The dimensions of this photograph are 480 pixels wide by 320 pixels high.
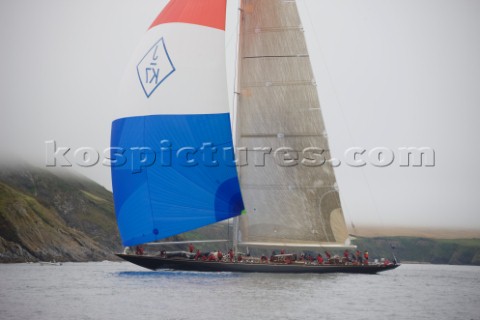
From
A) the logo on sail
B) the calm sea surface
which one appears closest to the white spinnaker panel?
the logo on sail

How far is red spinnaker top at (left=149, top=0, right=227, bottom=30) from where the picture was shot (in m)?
45.8

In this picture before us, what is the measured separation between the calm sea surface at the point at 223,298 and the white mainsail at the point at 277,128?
3.74 m

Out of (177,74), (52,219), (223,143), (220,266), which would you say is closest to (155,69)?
(177,74)

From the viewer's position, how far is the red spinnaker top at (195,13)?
150ft

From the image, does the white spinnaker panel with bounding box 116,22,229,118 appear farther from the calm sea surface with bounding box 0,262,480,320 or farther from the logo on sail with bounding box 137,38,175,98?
the calm sea surface with bounding box 0,262,480,320

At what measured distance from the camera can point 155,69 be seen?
45.0 meters

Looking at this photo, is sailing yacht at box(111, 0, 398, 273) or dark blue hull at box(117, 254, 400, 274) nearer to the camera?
sailing yacht at box(111, 0, 398, 273)

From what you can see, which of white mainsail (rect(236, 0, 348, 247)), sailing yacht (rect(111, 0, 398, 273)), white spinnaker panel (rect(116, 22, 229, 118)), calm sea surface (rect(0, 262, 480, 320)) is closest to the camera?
calm sea surface (rect(0, 262, 480, 320))

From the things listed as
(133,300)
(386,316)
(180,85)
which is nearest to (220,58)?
(180,85)

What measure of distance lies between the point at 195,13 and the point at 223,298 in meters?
20.3

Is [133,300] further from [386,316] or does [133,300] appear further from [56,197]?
[56,197]

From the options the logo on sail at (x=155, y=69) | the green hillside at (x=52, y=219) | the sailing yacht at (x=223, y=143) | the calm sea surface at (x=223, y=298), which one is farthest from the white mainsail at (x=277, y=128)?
the green hillside at (x=52, y=219)

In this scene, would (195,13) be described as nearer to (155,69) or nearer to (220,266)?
(155,69)

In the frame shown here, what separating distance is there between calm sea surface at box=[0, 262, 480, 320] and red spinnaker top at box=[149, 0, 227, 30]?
16.6 metres
